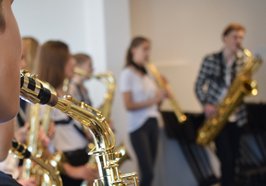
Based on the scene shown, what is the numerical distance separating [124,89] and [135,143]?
1.54 ft

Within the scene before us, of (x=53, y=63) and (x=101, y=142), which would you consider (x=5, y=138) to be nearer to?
(x=101, y=142)

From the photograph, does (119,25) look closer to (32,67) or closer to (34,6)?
(34,6)

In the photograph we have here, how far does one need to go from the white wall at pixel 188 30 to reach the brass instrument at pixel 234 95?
104cm

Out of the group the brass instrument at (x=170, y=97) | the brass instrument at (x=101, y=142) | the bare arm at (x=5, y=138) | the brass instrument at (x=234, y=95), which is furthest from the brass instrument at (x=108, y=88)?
the brass instrument at (x=101, y=142)

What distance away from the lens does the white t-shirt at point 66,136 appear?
292cm

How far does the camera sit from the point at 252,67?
449cm

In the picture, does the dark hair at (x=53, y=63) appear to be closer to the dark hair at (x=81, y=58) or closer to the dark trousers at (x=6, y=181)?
the dark hair at (x=81, y=58)

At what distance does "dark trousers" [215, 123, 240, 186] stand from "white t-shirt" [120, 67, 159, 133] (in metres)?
0.62

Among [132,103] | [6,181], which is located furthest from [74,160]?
[6,181]

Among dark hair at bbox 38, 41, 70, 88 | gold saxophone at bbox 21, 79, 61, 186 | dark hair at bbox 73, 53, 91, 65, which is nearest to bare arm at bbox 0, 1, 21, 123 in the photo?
gold saxophone at bbox 21, 79, 61, 186

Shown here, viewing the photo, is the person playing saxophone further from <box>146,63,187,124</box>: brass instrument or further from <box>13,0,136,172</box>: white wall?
<box>13,0,136,172</box>: white wall

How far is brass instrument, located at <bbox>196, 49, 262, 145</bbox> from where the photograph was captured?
4379 mm

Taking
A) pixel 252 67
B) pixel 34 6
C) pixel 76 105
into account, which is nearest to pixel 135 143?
pixel 252 67

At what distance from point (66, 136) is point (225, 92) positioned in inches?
75.2
